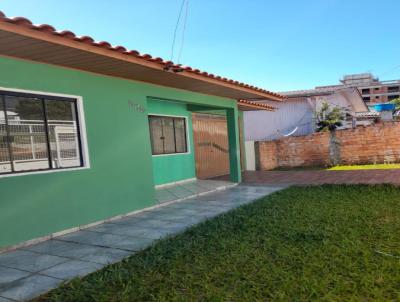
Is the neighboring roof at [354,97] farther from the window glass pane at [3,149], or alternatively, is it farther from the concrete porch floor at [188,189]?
the window glass pane at [3,149]

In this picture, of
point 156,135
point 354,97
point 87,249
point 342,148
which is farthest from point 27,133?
point 354,97

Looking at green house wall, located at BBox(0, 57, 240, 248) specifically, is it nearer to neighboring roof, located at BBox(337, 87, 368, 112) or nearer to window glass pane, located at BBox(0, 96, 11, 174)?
window glass pane, located at BBox(0, 96, 11, 174)

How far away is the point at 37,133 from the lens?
16.1 ft

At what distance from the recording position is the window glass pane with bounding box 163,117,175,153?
9.64m

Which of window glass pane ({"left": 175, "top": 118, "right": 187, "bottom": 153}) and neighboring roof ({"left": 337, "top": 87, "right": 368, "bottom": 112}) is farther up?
neighboring roof ({"left": 337, "top": 87, "right": 368, "bottom": 112})

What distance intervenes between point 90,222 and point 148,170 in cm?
173

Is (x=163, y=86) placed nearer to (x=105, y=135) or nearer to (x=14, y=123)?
(x=105, y=135)

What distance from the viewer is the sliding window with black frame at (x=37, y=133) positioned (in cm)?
452

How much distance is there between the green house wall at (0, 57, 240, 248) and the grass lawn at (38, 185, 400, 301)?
1822 millimetres

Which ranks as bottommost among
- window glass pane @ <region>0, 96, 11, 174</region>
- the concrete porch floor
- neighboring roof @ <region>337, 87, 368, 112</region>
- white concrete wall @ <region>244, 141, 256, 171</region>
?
the concrete porch floor

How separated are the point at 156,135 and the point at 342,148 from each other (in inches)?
338

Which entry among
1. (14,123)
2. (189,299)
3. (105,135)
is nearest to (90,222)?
(105,135)

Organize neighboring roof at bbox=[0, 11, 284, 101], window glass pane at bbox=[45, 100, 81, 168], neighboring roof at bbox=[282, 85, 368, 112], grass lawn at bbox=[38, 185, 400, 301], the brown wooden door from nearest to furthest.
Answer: grass lawn at bbox=[38, 185, 400, 301] < neighboring roof at bbox=[0, 11, 284, 101] < window glass pane at bbox=[45, 100, 81, 168] < the brown wooden door < neighboring roof at bbox=[282, 85, 368, 112]

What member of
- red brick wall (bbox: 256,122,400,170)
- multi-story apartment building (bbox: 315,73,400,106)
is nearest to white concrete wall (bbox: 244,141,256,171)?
red brick wall (bbox: 256,122,400,170)
